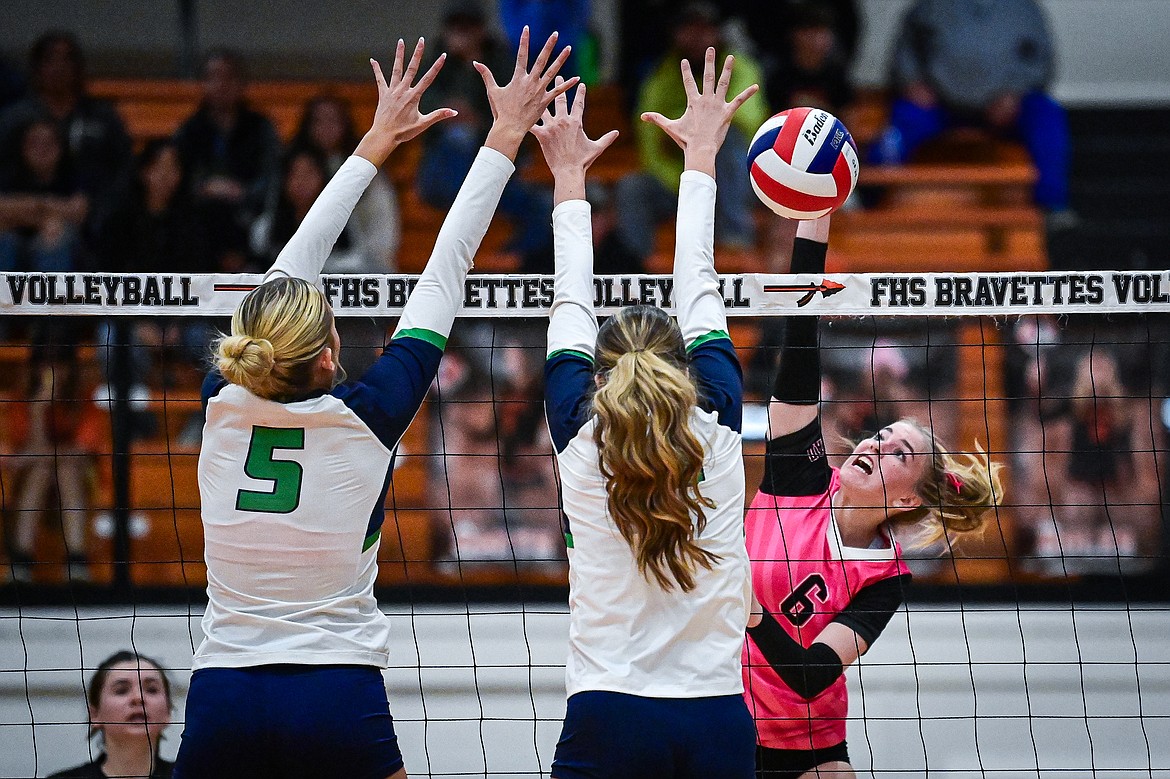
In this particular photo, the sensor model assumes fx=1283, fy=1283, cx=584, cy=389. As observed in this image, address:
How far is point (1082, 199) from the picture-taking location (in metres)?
9.91

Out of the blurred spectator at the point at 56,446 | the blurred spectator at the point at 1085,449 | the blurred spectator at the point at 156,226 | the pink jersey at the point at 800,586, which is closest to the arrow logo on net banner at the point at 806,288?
the pink jersey at the point at 800,586

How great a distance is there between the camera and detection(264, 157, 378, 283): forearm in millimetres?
3111

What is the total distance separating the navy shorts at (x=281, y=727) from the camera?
2.66m

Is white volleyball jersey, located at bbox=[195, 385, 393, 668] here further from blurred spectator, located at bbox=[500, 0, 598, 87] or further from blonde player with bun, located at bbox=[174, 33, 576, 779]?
blurred spectator, located at bbox=[500, 0, 598, 87]

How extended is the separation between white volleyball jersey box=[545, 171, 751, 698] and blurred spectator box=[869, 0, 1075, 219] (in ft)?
23.2

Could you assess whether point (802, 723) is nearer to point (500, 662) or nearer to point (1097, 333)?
point (500, 662)

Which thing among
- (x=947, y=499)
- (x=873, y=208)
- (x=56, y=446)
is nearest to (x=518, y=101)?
(x=947, y=499)

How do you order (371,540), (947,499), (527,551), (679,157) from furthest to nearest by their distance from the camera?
(679,157), (527,551), (947,499), (371,540)

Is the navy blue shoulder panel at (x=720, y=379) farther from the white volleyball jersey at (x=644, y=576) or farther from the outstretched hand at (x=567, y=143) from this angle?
the outstretched hand at (x=567, y=143)

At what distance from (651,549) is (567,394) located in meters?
0.40

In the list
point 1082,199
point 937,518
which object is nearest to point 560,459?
point 937,518

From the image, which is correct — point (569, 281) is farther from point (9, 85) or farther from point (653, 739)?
point (9, 85)

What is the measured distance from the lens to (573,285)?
291 centimetres

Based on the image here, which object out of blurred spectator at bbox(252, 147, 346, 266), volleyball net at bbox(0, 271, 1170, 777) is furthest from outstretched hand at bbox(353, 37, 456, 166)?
blurred spectator at bbox(252, 147, 346, 266)
